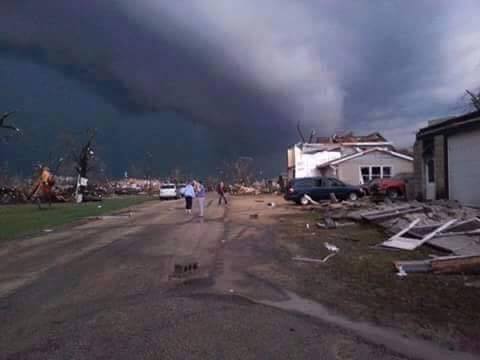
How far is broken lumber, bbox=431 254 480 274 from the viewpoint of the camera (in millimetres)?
7742

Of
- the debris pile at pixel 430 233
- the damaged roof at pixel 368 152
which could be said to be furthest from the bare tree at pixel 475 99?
the debris pile at pixel 430 233

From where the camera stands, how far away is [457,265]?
7.84 metres

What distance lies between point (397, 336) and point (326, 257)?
5.13m

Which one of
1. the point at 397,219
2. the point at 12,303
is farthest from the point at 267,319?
the point at 397,219

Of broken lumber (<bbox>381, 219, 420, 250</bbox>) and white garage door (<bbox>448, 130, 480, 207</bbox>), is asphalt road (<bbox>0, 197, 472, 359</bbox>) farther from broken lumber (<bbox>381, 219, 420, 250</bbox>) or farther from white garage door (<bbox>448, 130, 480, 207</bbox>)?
white garage door (<bbox>448, 130, 480, 207</bbox>)

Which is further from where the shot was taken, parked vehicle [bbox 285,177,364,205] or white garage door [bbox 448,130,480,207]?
parked vehicle [bbox 285,177,364,205]

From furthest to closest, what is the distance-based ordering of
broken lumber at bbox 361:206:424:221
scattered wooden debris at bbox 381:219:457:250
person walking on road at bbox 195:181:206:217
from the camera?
person walking on road at bbox 195:181:206:217, broken lumber at bbox 361:206:424:221, scattered wooden debris at bbox 381:219:457:250

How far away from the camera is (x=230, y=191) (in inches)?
2689

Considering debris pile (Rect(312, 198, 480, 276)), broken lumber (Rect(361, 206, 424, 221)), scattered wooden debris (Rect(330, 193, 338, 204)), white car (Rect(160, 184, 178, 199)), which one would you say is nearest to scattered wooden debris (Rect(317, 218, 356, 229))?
debris pile (Rect(312, 198, 480, 276))

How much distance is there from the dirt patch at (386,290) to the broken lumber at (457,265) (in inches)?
A: 8.1

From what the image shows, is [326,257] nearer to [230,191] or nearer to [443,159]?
[443,159]

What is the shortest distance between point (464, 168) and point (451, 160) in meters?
1.04

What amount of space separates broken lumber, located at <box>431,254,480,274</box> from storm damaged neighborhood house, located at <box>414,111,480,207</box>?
40.4 ft

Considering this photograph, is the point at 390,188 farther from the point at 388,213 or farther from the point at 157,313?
the point at 157,313
